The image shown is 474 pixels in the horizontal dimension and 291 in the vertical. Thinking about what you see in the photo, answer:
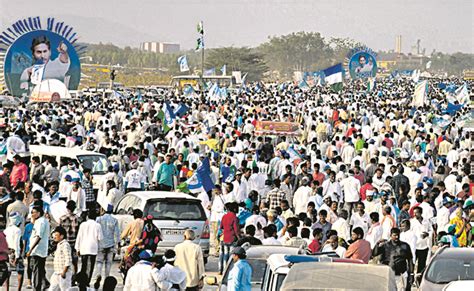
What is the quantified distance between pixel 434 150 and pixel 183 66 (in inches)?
1462

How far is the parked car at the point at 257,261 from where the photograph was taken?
1136cm

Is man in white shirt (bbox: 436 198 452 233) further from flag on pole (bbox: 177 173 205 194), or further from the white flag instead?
the white flag

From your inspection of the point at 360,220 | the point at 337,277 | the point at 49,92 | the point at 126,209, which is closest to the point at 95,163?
the point at 126,209

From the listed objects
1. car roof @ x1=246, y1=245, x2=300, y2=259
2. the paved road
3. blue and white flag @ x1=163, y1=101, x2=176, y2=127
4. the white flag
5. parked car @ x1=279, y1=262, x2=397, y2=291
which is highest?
the white flag

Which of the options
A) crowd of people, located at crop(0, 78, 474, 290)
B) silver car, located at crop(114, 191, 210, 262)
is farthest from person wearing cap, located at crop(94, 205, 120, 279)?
silver car, located at crop(114, 191, 210, 262)

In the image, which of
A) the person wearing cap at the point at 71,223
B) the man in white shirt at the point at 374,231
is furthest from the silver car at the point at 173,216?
the man in white shirt at the point at 374,231

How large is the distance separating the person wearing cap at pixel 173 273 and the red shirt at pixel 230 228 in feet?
13.1

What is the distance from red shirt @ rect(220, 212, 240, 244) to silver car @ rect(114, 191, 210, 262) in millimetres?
822

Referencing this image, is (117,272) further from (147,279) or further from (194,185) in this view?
(147,279)

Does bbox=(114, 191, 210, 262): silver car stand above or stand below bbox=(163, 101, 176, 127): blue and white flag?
below

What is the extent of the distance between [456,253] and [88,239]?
15.6 ft

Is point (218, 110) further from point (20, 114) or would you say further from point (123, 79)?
point (123, 79)

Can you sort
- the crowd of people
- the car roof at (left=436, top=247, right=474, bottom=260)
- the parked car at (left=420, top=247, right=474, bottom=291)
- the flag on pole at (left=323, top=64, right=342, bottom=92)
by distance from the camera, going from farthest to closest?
the flag on pole at (left=323, top=64, right=342, bottom=92) → the crowd of people → the car roof at (left=436, top=247, right=474, bottom=260) → the parked car at (left=420, top=247, right=474, bottom=291)

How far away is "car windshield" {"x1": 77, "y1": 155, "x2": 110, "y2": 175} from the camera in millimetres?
21625
